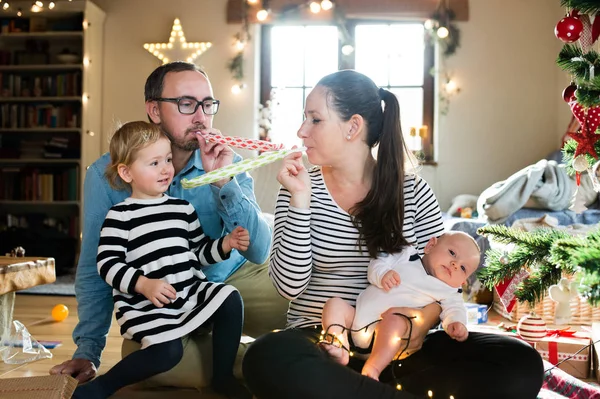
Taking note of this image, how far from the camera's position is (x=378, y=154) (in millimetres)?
1817

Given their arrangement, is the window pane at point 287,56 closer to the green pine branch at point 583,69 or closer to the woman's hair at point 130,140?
the woman's hair at point 130,140

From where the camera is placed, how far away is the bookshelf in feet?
19.1

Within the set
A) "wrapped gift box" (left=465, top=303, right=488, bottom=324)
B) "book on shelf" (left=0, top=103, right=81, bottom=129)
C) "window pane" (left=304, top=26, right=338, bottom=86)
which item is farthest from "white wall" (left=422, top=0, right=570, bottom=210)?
"book on shelf" (left=0, top=103, right=81, bottom=129)

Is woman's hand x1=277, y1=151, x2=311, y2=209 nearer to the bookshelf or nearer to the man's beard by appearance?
the man's beard

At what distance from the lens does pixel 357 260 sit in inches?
68.9

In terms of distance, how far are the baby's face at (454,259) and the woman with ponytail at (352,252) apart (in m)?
0.08

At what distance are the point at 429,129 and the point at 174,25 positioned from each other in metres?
2.45

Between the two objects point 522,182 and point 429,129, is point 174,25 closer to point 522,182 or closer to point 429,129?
point 429,129

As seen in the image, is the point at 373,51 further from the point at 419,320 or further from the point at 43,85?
the point at 419,320

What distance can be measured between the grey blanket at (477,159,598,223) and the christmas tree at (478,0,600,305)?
248 centimetres

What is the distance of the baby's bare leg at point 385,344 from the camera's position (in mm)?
1524

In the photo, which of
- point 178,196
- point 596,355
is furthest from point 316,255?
point 596,355

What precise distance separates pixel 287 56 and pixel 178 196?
4.20 metres

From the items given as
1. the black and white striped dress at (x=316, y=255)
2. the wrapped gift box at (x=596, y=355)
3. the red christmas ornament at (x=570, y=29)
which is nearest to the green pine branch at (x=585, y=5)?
the red christmas ornament at (x=570, y=29)
